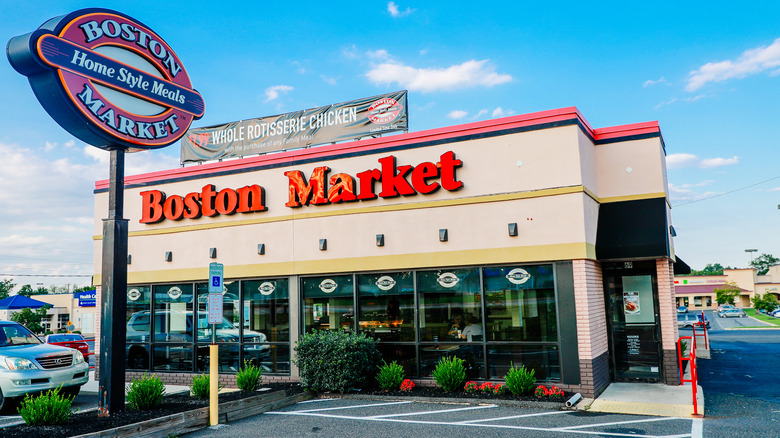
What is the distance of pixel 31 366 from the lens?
1140 centimetres

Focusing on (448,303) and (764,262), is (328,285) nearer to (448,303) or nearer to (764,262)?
(448,303)

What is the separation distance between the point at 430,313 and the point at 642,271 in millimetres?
5033

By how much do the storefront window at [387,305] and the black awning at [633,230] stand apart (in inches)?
168

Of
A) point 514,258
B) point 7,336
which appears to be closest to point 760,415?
point 514,258

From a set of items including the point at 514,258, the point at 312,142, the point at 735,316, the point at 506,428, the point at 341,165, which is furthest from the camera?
the point at 735,316

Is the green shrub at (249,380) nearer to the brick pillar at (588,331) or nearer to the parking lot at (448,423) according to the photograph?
the parking lot at (448,423)

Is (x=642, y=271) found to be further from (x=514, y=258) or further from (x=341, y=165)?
(x=341, y=165)

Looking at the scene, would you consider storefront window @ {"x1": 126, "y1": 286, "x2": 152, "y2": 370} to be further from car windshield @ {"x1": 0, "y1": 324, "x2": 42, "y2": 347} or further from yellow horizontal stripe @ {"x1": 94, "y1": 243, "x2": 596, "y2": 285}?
car windshield @ {"x1": 0, "y1": 324, "x2": 42, "y2": 347}

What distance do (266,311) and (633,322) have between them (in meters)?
8.82

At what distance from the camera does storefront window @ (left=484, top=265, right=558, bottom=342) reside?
462 inches

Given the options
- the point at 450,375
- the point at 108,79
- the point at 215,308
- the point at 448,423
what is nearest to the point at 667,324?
the point at 450,375

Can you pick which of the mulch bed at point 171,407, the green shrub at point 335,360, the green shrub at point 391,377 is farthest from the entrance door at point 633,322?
the green shrub at point 335,360

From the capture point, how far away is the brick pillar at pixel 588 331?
36.5 feet

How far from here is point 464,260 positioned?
40.9 feet
